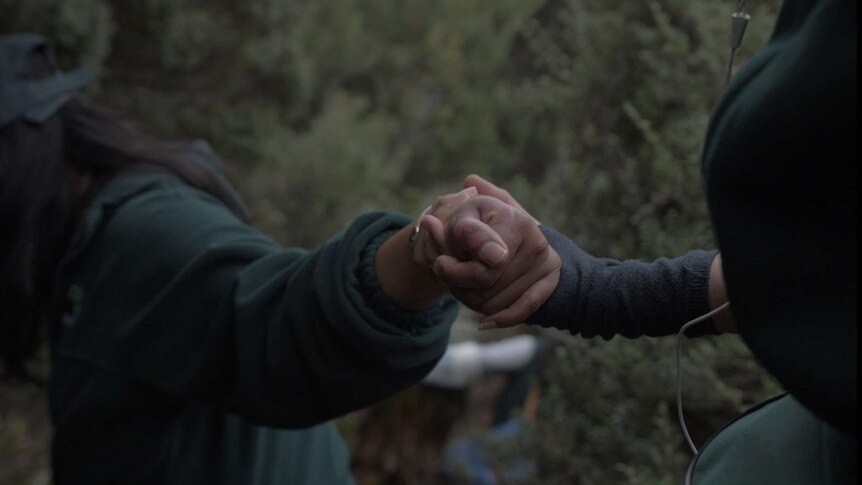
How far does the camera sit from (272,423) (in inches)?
68.8

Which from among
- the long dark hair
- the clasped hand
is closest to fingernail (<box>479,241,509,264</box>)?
the clasped hand

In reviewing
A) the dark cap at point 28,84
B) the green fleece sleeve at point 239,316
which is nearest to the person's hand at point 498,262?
the green fleece sleeve at point 239,316

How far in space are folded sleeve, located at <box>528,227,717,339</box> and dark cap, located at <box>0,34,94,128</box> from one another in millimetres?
1473

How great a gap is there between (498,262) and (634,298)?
6.9 inches

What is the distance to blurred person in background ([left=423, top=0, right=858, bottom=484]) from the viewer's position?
2.62ft

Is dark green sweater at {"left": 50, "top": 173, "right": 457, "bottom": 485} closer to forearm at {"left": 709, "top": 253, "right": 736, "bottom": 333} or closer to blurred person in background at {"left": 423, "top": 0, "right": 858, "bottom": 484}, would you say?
forearm at {"left": 709, "top": 253, "right": 736, "bottom": 333}

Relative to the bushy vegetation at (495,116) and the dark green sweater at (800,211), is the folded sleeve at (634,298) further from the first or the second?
the bushy vegetation at (495,116)

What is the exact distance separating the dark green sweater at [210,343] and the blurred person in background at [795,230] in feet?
2.22

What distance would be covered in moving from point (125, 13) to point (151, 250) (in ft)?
9.76

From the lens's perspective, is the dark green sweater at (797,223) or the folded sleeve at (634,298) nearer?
the dark green sweater at (797,223)

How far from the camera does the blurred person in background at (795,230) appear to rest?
2.62 ft

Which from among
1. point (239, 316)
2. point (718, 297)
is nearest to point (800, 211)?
point (718, 297)

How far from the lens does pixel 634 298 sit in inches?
48.1

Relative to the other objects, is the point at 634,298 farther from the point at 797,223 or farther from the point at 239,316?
the point at 239,316
